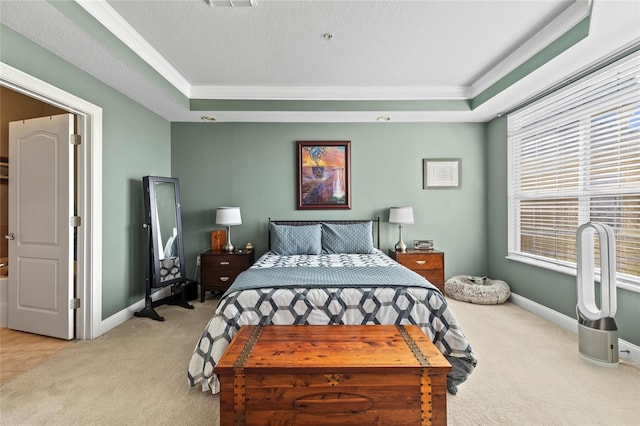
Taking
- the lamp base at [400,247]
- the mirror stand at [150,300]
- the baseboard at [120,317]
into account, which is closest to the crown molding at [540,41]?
the lamp base at [400,247]

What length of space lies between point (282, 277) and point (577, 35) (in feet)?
9.80

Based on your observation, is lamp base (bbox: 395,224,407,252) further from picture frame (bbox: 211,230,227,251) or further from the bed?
picture frame (bbox: 211,230,227,251)

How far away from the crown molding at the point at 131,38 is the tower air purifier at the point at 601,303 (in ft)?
13.2

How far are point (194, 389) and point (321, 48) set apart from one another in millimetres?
2999

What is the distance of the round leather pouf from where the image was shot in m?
3.70

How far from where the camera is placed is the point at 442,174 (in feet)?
14.4

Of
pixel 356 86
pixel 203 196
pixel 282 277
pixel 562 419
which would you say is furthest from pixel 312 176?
pixel 562 419

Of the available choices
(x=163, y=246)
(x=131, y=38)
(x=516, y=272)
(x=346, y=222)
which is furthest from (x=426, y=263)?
(x=131, y=38)

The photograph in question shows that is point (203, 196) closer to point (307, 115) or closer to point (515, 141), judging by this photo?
point (307, 115)

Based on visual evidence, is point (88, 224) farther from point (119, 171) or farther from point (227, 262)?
point (227, 262)

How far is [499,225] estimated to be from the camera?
163 inches

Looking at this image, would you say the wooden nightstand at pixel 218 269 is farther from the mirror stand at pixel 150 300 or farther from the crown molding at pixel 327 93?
the crown molding at pixel 327 93

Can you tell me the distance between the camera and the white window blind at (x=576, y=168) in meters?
2.45

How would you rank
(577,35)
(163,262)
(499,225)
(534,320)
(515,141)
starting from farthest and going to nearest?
(499,225), (515,141), (163,262), (534,320), (577,35)
